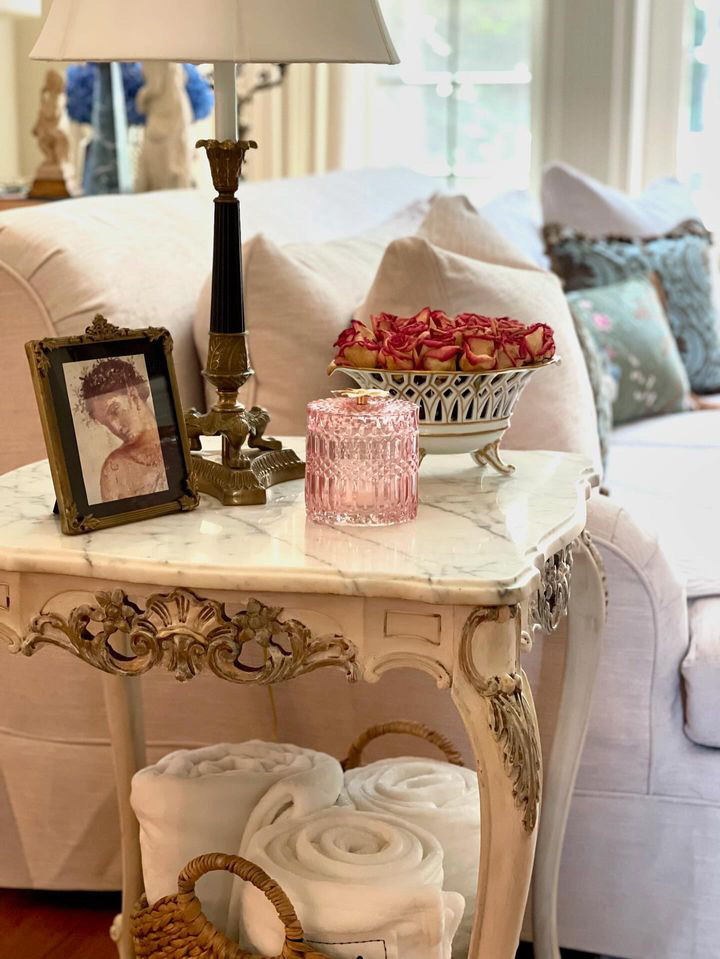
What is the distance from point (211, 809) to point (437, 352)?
527 millimetres

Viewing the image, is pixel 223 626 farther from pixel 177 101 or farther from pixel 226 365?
pixel 177 101

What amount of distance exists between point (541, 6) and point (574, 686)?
3.14 metres

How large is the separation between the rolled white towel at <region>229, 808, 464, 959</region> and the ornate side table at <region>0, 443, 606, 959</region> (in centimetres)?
7

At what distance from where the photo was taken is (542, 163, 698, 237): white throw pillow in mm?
3113

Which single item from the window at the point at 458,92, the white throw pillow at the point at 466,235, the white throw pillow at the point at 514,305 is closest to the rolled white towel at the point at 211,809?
the white throw pillow at the point at 514,305

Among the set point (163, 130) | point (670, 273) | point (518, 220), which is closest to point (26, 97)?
point (163, 130)

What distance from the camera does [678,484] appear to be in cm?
231

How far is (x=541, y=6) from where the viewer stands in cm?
408

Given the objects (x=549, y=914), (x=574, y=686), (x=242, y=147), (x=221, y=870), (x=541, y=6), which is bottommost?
(x=549, y=914)

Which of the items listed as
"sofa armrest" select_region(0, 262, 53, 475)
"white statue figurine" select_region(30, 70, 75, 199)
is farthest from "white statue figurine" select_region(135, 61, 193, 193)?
"sofa armrest" select_region(0, 262, 53, 475)

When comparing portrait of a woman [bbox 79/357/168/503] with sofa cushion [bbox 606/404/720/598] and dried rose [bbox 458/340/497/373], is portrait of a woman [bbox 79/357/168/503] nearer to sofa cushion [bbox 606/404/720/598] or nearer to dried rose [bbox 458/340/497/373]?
dried rose [bbox 458/340/497/373]

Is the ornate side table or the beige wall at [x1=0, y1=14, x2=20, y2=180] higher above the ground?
the beige wall at [x1=0, y1=14, x2=20, y2=180]

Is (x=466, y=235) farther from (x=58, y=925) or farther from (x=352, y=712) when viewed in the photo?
(x=58, y=925)

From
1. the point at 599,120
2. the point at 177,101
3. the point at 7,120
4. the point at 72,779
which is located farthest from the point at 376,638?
the point at 599,120
